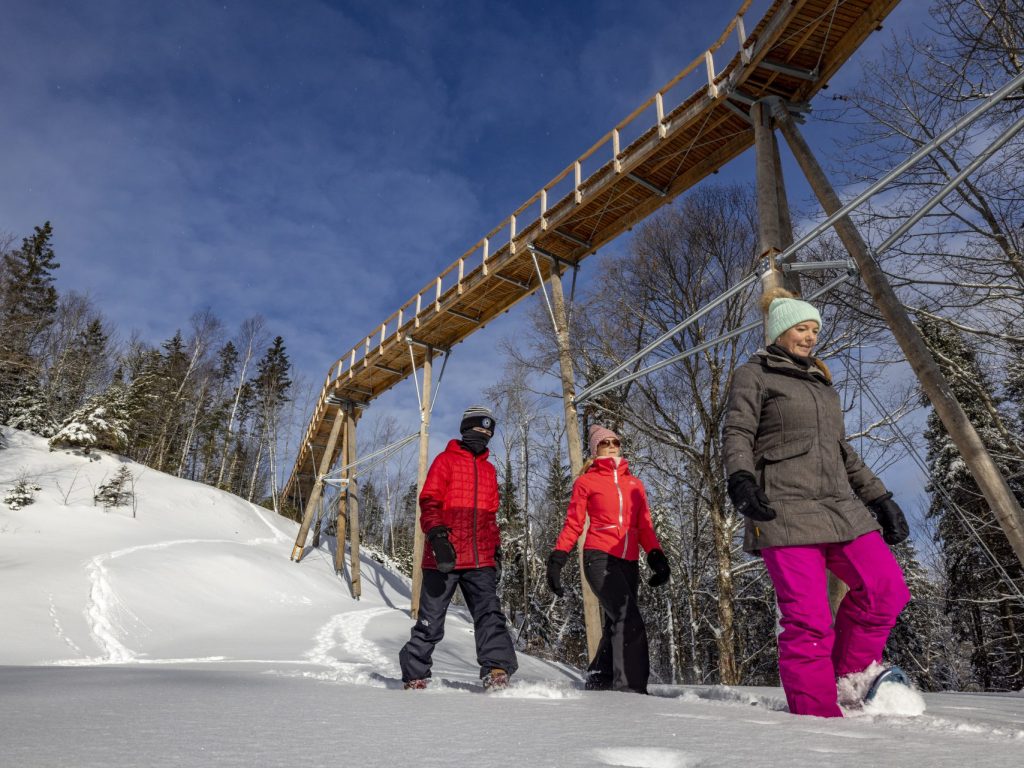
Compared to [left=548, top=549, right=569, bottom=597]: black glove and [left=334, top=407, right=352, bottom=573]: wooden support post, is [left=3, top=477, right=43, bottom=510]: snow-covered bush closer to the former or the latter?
[left=334, top=407, right=352, bottom=573]: wooden support post

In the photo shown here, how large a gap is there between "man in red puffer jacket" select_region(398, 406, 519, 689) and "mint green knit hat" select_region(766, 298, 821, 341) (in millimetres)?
1833

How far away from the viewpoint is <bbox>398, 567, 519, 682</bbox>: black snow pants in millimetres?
3365

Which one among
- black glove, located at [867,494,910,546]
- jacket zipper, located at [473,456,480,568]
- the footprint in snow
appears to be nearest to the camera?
the footprint in snow

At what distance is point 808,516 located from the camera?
7.46 ft

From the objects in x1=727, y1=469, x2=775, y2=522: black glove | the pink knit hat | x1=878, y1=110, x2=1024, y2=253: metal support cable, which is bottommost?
x1=727, y1=469, x2=775, y2=522: black glove

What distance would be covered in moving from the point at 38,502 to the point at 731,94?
15353 millimetres

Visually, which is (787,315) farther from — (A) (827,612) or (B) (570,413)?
(B) (570,413)

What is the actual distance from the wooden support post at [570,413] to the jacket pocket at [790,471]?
437 centimetres

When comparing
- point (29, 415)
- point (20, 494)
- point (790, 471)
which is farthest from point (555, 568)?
point (29, 415)

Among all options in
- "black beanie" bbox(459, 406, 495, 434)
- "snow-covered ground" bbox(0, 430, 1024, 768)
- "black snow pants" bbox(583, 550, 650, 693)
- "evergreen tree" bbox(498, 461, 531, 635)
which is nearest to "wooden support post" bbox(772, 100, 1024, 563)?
"snow-covered ground" bbox(0, 430, 1024, 768)

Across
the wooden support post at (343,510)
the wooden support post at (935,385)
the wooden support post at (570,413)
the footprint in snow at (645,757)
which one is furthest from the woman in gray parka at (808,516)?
the wooden support post at (343,510)

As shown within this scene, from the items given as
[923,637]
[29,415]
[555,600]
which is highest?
[29,415]

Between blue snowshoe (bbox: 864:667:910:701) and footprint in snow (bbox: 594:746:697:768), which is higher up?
footprint in snow (bbox: 594:746:697:768)

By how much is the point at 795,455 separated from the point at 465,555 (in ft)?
6.54
